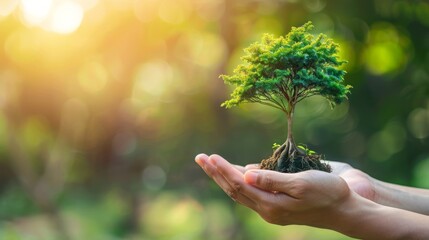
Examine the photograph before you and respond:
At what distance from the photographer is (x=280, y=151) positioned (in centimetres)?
157

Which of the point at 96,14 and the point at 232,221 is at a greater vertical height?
the point at 96,14

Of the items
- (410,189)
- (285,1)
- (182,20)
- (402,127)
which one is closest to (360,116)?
(402,127)

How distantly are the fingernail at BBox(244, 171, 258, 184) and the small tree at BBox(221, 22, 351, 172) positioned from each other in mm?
198

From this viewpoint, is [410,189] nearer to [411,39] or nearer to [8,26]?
[411,39]

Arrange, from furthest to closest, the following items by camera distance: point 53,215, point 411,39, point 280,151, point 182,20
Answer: point 53,215 → point 182,20 → point 411,39 → point 280,151

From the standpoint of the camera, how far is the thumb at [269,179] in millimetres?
1307

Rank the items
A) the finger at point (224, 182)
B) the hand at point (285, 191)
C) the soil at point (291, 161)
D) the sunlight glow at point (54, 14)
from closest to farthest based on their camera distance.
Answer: the hand at point (285, 191)
the finger at point (224, 182)
the soil at point (291, 161)
the sunlight glow at point (54, 14)

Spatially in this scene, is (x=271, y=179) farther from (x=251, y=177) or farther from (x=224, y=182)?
(x=224, y=182)

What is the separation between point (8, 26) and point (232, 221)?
219 cm

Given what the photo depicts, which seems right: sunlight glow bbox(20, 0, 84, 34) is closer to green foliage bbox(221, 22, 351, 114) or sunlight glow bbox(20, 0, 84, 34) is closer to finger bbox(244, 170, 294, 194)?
green foliage bbox(221, 22, 351, 114)

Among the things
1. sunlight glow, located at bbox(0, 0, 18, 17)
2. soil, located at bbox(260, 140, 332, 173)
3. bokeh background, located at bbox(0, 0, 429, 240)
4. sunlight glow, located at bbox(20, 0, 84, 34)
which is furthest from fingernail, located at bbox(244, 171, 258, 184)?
sunlight glow, located at bbox(0, 0, 18, 17)

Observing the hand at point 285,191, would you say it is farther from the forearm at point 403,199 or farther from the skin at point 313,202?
the forearm at point 403,199

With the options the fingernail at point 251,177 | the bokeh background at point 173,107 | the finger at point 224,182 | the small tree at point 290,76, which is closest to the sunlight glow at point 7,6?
the bokeh background at point 173,107

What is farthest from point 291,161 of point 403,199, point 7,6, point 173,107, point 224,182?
point 173,107
